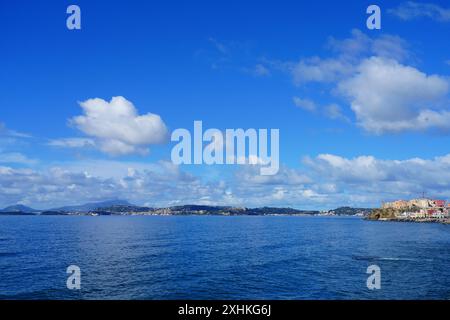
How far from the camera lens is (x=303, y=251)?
100500 mm

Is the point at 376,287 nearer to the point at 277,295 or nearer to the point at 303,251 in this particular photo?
the point at 277,295

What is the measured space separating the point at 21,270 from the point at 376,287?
189ft

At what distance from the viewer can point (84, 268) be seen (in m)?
71.2

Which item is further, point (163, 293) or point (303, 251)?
point (303, 251)
